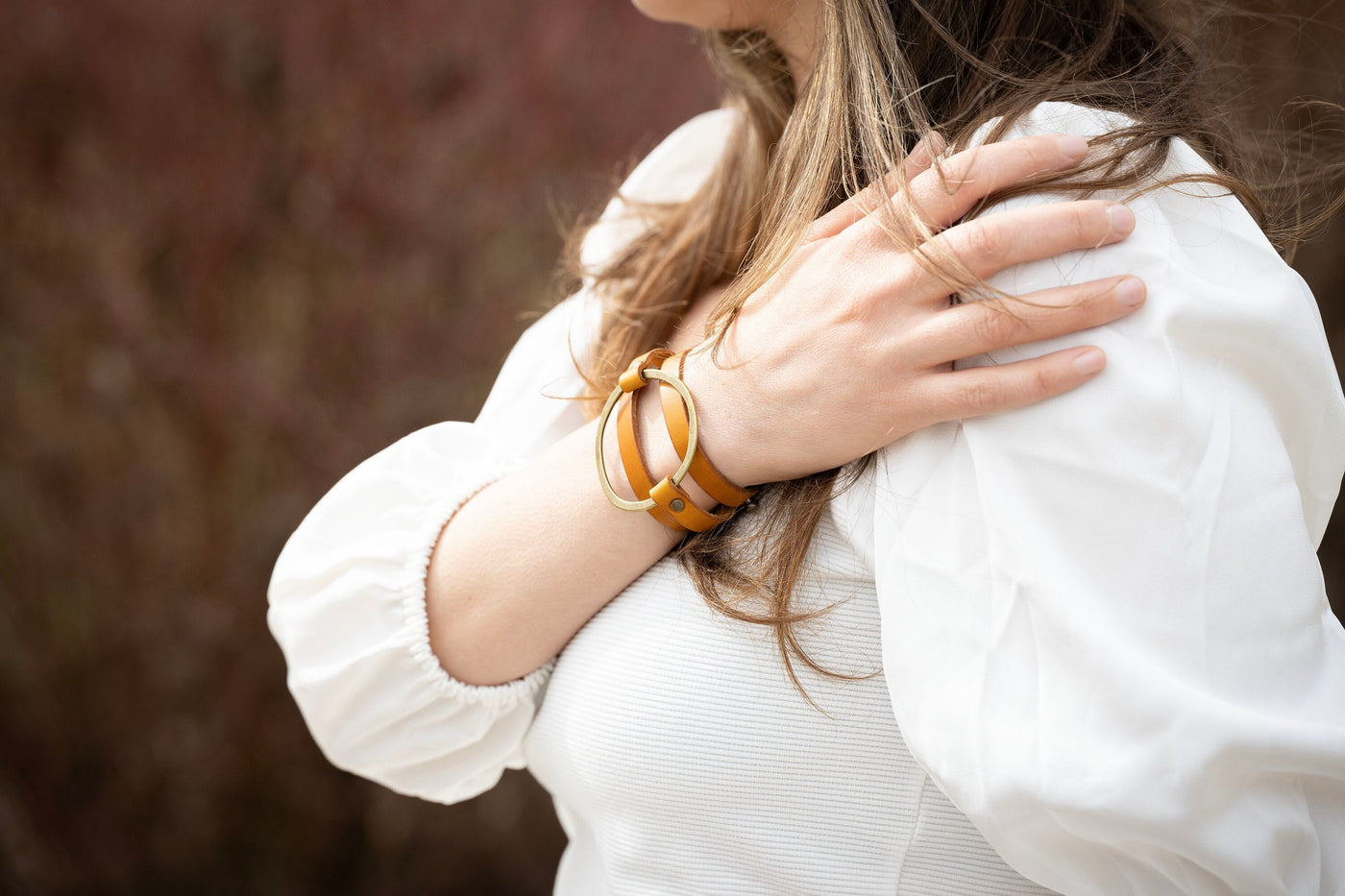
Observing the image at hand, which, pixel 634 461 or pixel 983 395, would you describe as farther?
pixel 634 461

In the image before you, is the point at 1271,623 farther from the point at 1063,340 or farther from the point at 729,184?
the point at 729,184

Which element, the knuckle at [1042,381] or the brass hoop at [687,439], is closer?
the knuckle at [1042,381]

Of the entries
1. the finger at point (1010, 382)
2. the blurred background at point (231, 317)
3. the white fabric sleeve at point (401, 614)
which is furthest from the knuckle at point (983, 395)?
the blurred background at point (231, 317)

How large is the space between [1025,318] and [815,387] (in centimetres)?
16

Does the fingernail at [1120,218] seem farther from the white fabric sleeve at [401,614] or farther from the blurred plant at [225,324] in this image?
the blurred plant at [225,324]

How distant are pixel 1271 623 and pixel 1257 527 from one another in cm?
6

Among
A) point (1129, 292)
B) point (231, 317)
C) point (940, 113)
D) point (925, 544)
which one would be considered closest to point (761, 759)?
point (925, 544)

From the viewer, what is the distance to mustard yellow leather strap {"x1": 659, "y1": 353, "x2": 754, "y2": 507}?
2.59ft

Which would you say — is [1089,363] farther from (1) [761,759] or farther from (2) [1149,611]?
(1) [761,759]

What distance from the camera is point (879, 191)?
718 mm

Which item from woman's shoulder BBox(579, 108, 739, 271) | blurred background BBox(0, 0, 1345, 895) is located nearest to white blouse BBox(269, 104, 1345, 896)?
woman's shoulder BBox(579, 108, 739, 271)

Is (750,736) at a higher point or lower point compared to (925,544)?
lower

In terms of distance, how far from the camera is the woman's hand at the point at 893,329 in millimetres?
644

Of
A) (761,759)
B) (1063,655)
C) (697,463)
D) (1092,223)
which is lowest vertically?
(761,759)
